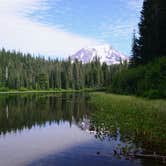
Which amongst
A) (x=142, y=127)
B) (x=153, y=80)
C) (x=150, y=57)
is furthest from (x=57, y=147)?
(x=150, y=57)

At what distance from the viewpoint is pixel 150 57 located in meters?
62.1

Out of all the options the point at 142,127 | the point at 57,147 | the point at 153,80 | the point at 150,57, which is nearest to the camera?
the point at 57,147

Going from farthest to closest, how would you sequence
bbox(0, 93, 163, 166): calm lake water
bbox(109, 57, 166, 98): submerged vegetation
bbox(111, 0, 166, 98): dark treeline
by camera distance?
bbox(111, 0, 166, 98): dark treeline
bbox(109, 57, 166, 98): submerged vegetation
bbox(0, 93, 163, 166): calm lake water

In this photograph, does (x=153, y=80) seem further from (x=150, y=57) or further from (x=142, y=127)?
(x=142, y=127)

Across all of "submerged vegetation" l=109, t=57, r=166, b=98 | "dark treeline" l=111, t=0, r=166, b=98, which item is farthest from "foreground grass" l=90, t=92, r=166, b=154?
"dark treeline" l=111, t=0, r=166, b=98

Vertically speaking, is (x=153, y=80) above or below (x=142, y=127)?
above

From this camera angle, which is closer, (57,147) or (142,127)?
(57,147)

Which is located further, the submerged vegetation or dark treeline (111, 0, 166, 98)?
dark treeline (111, 0, 166, 98)

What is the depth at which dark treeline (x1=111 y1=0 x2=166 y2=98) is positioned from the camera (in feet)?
149

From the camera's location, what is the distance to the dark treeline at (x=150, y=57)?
4538 centimetres

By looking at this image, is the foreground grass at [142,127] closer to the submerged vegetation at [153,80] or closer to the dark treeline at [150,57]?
the submerged vegetation at [153,80]

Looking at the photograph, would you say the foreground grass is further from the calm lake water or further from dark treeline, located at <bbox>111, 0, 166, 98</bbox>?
dark treeline, located at <bbox>111, 0, 166, 98</bbox>

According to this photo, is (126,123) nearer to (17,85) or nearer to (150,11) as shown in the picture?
(150,11)

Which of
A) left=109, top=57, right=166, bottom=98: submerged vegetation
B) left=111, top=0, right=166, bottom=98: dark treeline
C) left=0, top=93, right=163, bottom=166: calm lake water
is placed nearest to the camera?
left=0, top=93, right=163, bottom=166: calm lake water
